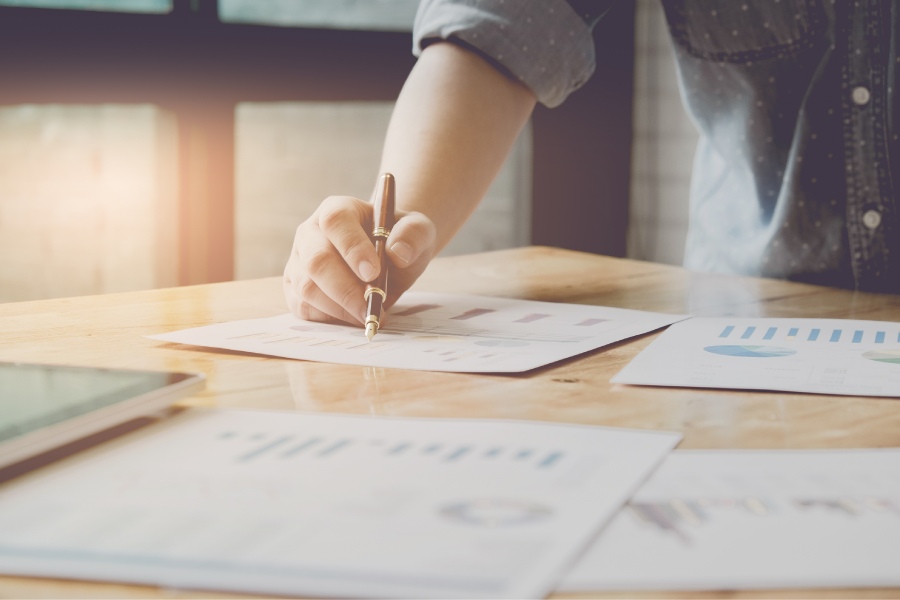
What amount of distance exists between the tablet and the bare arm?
10.5 inches

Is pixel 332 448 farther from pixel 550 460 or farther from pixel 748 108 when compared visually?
pixel 748 108

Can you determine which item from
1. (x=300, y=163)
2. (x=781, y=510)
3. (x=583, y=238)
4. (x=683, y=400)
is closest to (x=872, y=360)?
(x=683, y=400)

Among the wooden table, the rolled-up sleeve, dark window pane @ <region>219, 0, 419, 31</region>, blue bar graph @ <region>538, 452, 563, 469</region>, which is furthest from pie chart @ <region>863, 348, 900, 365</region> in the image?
dark window pane @ <region>219, 0, 419, 31</region>

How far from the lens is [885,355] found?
702mm

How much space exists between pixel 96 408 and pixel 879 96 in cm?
95

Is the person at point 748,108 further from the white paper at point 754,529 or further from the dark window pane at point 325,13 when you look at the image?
the dark window pane at point 325,13

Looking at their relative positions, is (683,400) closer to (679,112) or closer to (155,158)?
(155,158)

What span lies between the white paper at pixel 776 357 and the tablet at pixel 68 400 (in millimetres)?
279

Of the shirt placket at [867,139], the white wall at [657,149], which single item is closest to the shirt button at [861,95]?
the shirt placket at [867,139]

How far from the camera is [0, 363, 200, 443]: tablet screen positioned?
1.51ft

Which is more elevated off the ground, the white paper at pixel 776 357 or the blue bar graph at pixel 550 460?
the white paper at pixel 776 357

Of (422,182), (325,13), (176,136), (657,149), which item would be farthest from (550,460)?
(657,149)

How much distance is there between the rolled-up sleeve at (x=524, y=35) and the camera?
3.59ft

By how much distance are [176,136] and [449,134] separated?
1.27m
